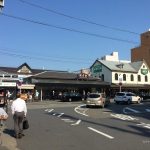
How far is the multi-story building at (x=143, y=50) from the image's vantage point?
98394 millimetres

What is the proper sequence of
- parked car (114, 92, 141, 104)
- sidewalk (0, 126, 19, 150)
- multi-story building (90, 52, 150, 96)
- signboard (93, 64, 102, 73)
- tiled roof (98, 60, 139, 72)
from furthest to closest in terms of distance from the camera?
signboard (93, 64, 102, 73) → tiled roof (98, 60, 139, 72) → multi-story building (90, 52, 150, 96) → parked car (114, 92, 141, 104) → sidewalk (0, 126, 19, 150)

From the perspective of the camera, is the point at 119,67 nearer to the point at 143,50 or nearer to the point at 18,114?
the point at 143,50

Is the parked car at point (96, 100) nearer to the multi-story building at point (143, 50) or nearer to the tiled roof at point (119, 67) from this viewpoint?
the tiled roof at point (119, 67)

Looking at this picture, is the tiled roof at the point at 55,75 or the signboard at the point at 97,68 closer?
the tiled roof at the point at 55,75

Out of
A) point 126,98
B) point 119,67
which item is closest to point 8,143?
point 126,98

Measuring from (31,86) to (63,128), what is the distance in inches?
1937

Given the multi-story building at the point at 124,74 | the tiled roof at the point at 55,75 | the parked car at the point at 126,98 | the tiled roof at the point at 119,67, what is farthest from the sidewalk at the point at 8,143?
the tiled roof at the point at 119,67

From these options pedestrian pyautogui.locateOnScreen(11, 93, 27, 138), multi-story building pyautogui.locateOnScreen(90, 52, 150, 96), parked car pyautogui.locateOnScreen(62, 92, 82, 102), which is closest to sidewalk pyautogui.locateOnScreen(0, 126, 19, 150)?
pedestrian pyautogui.locateOnScreen(11, 93, 27, 138)

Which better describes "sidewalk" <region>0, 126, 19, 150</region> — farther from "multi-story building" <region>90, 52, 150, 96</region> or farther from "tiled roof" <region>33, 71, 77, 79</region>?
"multi-story building" <region>90, 52, 150, 96</region>

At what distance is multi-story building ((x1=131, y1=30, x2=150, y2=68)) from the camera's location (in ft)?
323

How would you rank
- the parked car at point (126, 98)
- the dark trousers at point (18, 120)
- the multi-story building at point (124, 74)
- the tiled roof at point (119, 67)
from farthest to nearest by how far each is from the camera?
the tiled roof at point (119, 67)
the multi-story building at point (124, 74)
the parked car at point (126, 98)
the dark trousers at point (18, 120)

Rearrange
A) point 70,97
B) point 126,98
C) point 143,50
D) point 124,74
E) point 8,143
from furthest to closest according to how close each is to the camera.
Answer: point 143,50, point 124,74, point 70,97, point 126,98, point 8,143

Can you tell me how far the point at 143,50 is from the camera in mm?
100312

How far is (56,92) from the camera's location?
7175 centimetres
